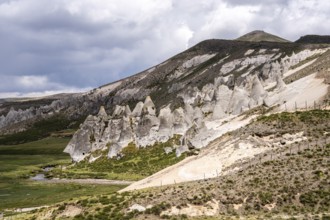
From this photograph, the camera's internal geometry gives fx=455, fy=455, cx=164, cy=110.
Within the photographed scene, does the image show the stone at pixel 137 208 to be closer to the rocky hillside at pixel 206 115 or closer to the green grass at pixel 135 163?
the rocky hillside at pixel 206 115

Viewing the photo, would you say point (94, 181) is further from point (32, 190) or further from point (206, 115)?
point (206, 115)

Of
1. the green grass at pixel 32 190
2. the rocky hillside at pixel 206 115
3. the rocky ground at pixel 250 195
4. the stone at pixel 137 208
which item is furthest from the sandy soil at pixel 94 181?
the stone at pixel 137 208

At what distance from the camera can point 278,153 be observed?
65.5 meters

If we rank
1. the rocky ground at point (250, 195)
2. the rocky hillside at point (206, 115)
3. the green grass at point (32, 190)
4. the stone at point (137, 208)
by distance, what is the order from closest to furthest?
the rocky ground at point (250, 195) < the stone at point (137, 208) < the green grass at point (32, 190) < the rocky hillside at point (206, 115)

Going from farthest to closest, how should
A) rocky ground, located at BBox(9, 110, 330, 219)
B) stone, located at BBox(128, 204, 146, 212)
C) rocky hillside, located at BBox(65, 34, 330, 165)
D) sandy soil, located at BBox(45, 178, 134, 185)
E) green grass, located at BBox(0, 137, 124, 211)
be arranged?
sandy soil, located at BBox(45, 178, 134, 185), rocky hillside, located at BBox(65, 34, 330, 165), green grass, located at BBox(0, 137, 124, 211), stone, located at BBox(128, 204, 146, 212), rocky ground, located at BBox(9, 110, 330, 219)

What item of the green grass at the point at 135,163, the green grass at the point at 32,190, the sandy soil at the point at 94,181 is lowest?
the green grass at the point at 32,190

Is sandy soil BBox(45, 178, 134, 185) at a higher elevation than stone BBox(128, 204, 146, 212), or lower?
higher

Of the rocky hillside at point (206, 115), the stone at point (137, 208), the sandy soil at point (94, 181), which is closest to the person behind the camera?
the stone at point (137, 208)

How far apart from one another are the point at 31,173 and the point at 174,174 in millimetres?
82984

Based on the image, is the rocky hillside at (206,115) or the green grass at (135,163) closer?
the rocky hillside at (206,115)

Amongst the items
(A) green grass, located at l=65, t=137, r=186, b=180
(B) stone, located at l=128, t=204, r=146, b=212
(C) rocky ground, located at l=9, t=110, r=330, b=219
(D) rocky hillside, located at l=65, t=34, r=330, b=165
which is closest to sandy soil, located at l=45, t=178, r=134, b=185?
(A) green grass, located at l=65, t=137, r=186, b=180

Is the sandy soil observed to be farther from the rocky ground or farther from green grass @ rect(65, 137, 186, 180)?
the rocky ground

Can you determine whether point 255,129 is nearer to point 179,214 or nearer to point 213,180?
point 213,180

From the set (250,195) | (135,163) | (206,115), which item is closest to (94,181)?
(135,163)
